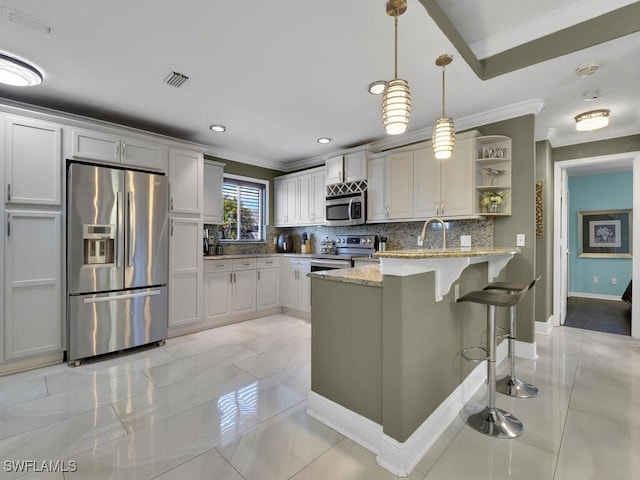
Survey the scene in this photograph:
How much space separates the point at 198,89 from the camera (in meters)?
2.78

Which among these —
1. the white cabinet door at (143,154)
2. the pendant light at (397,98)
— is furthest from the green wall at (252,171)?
the pendant light at (397,98)

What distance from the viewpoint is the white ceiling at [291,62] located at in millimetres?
1862

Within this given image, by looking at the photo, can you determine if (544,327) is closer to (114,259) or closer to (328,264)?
(328,264)

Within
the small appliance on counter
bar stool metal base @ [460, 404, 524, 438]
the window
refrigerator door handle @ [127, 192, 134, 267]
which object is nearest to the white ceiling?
refrigerator door handle @ [127, 192, 134, 267]

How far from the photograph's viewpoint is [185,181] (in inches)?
148

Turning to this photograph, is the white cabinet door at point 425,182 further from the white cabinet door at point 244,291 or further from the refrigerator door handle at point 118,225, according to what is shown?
the refrigerator door handle at point 118,225

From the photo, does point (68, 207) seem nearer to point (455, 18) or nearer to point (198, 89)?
point (198, 89)

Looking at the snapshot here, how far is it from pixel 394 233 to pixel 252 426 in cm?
310

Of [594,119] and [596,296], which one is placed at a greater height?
[594,119]

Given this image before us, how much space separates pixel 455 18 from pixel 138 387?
3684 mm

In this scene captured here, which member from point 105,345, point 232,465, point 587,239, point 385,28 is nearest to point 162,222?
point 105,345

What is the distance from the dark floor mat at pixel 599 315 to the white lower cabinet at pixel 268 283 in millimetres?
4269

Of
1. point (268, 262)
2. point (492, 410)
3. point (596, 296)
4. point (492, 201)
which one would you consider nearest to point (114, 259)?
point (268, 262)

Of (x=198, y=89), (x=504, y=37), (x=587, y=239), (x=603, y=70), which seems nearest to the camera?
(x=504, y=37)
